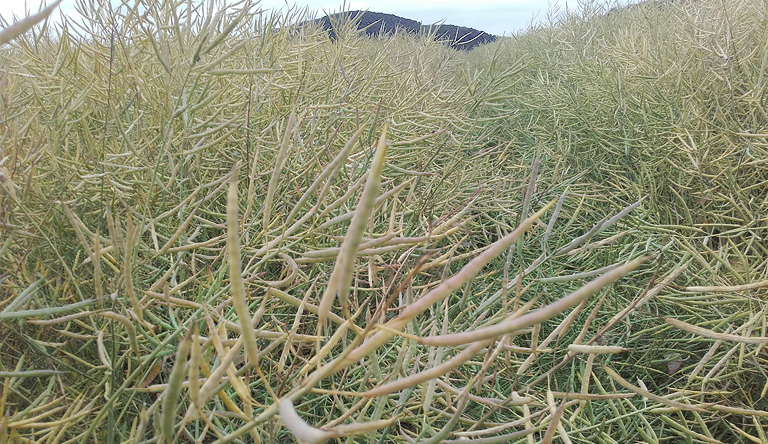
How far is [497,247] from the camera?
23 centimetres

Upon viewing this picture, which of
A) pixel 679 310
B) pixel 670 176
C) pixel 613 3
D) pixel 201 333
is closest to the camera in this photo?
pixel 201 333

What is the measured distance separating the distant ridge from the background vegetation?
15.1 inches

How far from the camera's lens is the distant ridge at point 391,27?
2.31m

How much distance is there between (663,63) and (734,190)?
753 millimetres

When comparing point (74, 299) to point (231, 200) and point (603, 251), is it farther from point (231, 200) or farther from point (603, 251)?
point (603, 251)

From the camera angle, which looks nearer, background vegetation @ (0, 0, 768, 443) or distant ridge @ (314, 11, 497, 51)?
background vegetation @ (0, 0, 768, 443)

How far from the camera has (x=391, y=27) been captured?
815cm

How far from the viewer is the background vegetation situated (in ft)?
1.27

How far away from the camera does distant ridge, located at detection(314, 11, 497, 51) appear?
2308 millimetres

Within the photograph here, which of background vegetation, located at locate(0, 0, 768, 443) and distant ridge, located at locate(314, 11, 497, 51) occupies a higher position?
distant ridge, located at locate(314, 11, 497, 51)

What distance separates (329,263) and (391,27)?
7.89 meters

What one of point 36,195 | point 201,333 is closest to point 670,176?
point 201,333

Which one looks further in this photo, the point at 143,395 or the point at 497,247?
the point at 143,395

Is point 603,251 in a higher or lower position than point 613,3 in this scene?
lower
